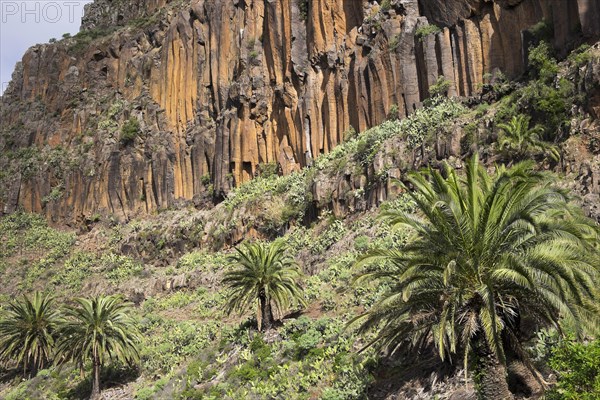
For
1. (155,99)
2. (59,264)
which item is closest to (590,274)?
(59,264)

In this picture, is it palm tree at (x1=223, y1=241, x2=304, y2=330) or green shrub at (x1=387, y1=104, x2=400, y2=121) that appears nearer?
palm tree at (x1=223, y1=241, x2=304, y2=330)

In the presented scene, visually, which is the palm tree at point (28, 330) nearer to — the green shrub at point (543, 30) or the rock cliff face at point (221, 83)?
the rock cliff face at point (221, 83)

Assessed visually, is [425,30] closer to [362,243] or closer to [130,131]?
[362,243]

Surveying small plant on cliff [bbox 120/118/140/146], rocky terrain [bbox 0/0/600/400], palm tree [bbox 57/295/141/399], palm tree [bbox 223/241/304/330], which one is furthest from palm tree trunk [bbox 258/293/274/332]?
small plant on cliff [bbox 120/118/140/146]

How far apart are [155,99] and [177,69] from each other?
474 centimetres

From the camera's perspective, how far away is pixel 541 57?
88.3 ft

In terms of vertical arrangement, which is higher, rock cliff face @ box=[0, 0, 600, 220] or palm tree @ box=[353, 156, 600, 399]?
rock cliff face @ box=[0, 0, 600, 220]

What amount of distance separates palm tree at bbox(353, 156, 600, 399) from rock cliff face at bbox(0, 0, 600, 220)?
18.3 metres

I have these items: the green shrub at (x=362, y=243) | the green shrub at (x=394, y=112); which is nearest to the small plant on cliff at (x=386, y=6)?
the green shrub at (x=394, y=112)

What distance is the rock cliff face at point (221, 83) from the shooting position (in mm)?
33719

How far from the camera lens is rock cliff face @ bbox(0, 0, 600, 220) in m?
33.7

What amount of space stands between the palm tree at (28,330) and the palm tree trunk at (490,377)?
26583 millimetres

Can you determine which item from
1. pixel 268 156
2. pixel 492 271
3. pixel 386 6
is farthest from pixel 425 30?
pixel 492 271

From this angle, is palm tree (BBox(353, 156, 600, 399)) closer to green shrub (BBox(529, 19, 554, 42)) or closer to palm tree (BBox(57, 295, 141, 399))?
palm tree (BBox(57, 295, 141, 399))
